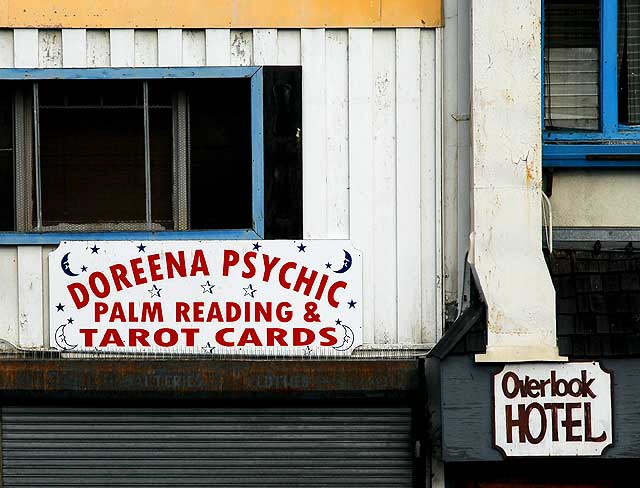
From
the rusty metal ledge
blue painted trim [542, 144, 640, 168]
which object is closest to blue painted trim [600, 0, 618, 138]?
blue painted trim [542, 144, 640, 168]

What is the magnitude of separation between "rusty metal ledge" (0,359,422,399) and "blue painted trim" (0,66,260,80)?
204cm

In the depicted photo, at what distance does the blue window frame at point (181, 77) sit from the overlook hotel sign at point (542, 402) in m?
2.09

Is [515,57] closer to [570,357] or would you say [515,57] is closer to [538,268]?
[538,268]

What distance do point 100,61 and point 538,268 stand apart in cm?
343

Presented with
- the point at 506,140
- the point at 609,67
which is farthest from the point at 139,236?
the point at 609,67

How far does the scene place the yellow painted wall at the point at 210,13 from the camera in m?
7.81

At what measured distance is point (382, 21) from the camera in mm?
7836

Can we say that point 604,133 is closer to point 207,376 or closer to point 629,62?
point 629,62

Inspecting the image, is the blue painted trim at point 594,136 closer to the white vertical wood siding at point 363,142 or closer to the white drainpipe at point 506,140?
the white drainpipe at point 506,140

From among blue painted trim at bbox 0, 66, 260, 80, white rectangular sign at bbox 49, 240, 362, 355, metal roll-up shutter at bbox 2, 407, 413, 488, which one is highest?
blue painted trim at bbox 0, 66, 260, 80

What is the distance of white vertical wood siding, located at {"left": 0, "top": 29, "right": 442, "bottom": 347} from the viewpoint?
7863mm

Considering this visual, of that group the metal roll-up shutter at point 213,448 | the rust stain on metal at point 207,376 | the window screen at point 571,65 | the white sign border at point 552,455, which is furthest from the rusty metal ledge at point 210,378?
the window screen at point 571,65

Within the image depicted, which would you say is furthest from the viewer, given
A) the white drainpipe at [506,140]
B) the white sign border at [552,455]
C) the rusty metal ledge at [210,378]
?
the rusty metal ledge at [210,378]

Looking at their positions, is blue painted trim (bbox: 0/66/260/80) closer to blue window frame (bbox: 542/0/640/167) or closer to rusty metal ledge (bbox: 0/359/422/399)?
rusty metal ledge (bbox: 0/359/422/399)
